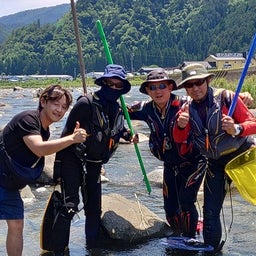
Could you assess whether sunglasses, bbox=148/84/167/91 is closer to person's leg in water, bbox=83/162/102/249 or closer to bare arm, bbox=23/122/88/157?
person's leg in water, bbox=83/162/102/249

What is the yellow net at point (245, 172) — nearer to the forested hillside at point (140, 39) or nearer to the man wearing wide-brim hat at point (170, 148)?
the man wearing wide-brim hat at point (170, 148)

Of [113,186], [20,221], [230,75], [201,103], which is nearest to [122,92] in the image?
[201,103]

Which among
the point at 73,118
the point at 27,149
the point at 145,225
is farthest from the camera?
the point at 145,225

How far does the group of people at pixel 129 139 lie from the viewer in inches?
180

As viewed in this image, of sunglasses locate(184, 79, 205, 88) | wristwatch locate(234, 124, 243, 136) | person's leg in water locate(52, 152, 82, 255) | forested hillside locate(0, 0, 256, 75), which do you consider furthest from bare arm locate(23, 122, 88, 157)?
forested hillside locate(0, 0, 256, 75)

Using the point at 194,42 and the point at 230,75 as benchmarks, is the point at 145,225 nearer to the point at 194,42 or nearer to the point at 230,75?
the point at 230,75

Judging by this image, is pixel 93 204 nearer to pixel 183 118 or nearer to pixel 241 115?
pixel 183 118

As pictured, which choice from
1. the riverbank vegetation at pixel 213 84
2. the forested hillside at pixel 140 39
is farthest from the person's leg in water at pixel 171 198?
the forested hillside at pixel 140 39

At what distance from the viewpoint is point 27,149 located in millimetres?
4477

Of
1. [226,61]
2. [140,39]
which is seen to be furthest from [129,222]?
[140,39]

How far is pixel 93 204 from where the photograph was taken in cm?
571

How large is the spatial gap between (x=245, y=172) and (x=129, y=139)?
142 cm

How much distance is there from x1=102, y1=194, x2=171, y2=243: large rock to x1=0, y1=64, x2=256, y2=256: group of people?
0.93ft

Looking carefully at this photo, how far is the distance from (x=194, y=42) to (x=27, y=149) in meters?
164
